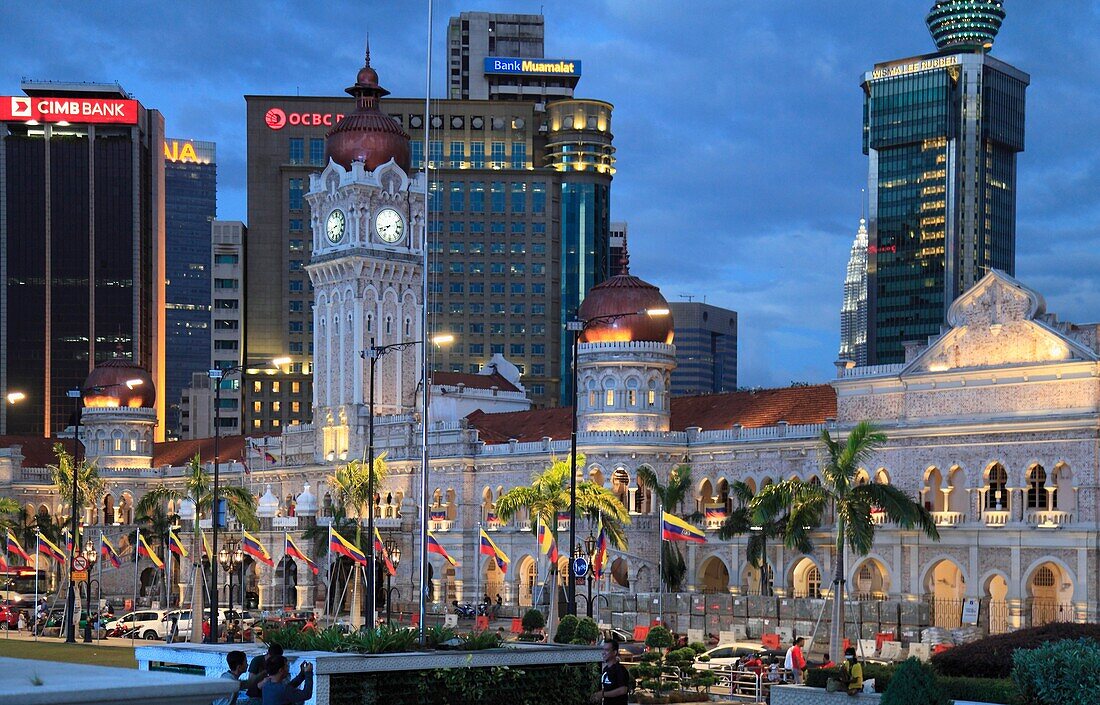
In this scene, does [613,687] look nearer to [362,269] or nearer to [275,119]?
[362,269]

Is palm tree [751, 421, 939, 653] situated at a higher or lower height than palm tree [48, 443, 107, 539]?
higher

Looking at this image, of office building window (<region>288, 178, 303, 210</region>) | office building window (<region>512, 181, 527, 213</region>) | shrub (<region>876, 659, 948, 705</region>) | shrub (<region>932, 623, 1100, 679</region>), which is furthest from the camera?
office building window (<region>288, 178, 303, 210</region>)

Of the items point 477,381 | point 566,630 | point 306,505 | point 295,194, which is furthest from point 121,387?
point 566,630

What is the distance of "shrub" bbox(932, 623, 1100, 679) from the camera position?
38.2m

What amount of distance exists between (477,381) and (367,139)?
1948 centimetres

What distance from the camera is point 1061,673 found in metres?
28.8

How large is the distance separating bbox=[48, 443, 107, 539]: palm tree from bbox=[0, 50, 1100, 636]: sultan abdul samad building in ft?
8.73

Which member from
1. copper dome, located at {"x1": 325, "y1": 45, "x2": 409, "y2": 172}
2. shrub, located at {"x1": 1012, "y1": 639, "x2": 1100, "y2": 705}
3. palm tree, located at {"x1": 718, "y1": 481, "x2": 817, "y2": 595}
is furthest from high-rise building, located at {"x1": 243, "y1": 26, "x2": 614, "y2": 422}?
shrub, located at {"x1": 1012, "y1": 639, "x2": 1100, "y2": 705}

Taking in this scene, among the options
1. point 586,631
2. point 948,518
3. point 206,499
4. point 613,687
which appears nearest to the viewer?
point 613,687

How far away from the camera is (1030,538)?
6788 cm

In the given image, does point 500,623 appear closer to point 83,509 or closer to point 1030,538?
point 1030,538

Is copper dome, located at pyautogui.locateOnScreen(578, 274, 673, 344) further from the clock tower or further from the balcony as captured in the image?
the clock tower

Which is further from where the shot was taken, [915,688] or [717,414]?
[717,414]

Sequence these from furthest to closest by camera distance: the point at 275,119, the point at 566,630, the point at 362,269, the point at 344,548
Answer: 1. the point at 275,119
2. the point at 362,269
3. the point at 344,548
4. the point at 566,630
